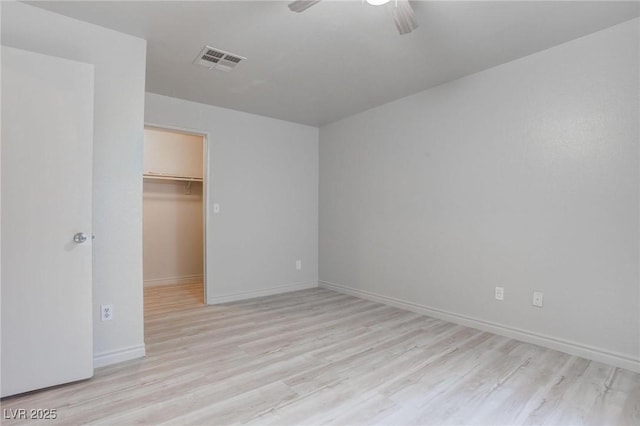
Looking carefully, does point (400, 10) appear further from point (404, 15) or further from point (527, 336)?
point (527, 336)

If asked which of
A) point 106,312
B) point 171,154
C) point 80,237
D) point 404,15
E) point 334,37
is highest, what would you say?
point 334,37

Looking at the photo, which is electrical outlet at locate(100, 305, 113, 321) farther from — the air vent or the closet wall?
the closet wall

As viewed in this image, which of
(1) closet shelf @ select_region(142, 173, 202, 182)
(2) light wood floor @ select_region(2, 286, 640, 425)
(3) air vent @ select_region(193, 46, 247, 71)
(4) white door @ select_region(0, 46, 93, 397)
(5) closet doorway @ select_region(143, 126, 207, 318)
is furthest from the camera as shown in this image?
(5) closet doorway @ select_region(143, 126, 207, 318)

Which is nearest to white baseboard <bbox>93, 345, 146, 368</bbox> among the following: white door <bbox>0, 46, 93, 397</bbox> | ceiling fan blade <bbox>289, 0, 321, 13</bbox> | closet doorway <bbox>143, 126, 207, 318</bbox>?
white door <bbox>0, 46, 93, 397</bbox>

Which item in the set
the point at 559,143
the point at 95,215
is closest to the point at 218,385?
the point at 95,215

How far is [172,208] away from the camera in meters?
5.09

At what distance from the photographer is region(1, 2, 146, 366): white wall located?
7.28 feet

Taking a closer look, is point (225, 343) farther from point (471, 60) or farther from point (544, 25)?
point (544, 25)

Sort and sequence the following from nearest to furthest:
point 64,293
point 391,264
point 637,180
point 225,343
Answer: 1. point 64,293
2. point 637,180
3. point 225,343
4. point 391,264

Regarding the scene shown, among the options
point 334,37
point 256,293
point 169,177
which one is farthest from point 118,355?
point 169,177

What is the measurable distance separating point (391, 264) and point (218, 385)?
2373mm

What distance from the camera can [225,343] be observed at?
263 centimetres

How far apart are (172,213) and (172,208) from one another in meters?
0.08

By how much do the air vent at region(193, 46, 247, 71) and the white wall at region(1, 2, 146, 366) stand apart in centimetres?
43
